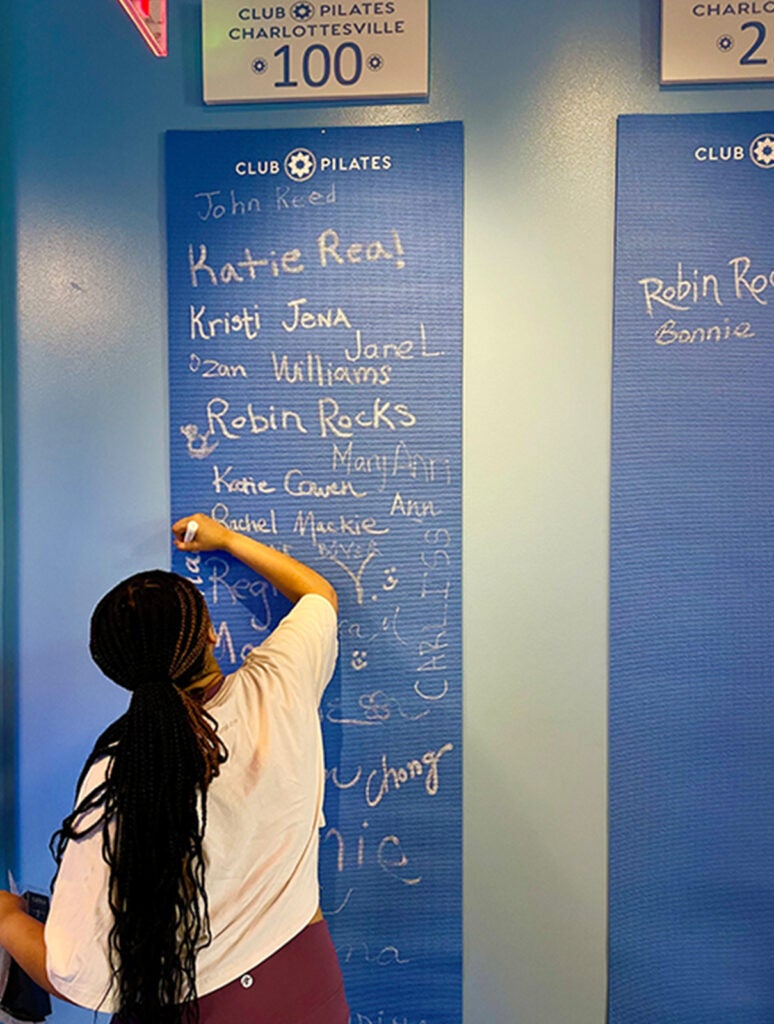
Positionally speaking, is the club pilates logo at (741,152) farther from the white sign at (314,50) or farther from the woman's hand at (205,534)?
the woman's hand at (205,534)

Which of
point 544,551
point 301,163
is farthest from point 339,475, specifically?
point 301,163

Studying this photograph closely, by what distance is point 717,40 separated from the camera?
5.37ft

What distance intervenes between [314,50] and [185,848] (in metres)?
1.44

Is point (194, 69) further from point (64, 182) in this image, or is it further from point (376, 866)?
point (376, 866)

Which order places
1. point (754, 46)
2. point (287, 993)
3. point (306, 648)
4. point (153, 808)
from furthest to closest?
point (754, 46)
point (306, 648)
point (287, 993)
point (153, 808)

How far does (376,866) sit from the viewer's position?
5.69 ft

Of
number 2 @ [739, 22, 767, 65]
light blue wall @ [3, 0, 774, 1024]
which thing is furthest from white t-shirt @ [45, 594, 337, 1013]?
number 2 @ [739, 22, 767, 65]

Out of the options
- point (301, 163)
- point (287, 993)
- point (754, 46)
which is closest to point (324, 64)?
point (301, 163)

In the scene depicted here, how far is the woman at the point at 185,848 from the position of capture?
3.72ft

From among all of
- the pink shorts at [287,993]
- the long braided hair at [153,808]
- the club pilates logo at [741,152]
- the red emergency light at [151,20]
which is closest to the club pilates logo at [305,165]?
the red emergency light at [151,20]

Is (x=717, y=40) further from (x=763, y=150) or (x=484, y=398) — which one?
(x=484, y=398)

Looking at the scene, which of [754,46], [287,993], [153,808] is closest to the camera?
[153,808]

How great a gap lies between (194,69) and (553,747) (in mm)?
1519

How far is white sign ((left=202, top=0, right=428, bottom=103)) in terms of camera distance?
1660 mm
